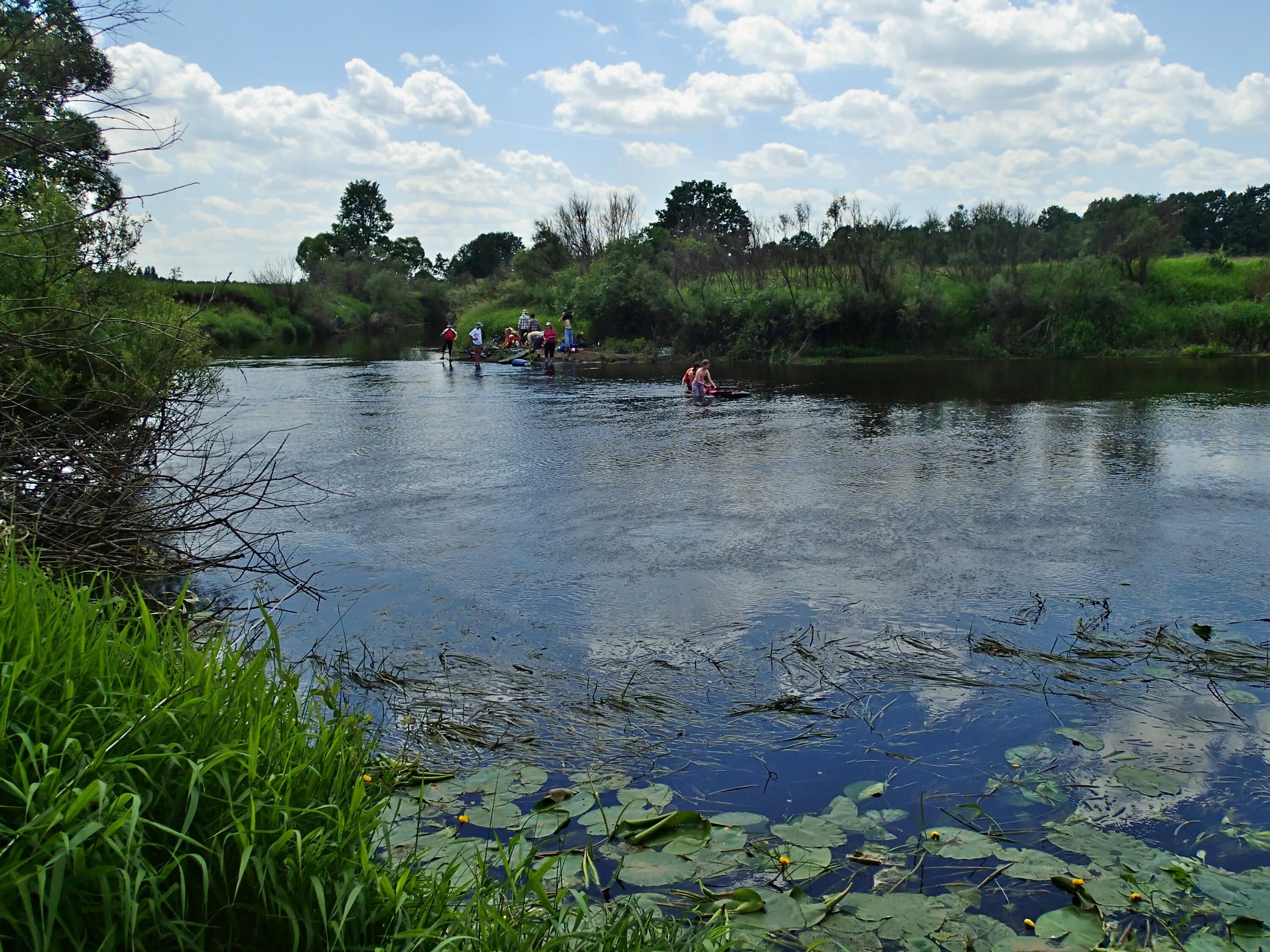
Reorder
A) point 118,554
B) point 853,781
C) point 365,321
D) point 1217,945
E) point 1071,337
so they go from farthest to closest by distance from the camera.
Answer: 1. point 365,321
2. point 1071,337
3. point 118,554
4. point 853,781
5. point 1217,945

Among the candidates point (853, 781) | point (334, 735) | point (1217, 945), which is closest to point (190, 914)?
point (334, 735)

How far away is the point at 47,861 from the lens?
312 cm

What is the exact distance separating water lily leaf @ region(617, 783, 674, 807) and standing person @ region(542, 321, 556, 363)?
37.0m

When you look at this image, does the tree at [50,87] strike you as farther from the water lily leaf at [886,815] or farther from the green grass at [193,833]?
the water lily leaf at [886,815]

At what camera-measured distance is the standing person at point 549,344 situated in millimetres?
42406

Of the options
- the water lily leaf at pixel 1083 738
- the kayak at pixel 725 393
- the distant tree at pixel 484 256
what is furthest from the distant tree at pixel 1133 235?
the distant tree at pixel 484 256

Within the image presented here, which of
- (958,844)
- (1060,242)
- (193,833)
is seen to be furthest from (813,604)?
(1060,242)

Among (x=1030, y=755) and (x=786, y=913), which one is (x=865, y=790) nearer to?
(x=1030, y=755)

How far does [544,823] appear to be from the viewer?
17.5 ft

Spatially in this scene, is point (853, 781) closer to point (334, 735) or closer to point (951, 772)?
point (951, 772)

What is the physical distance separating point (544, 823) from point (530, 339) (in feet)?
136

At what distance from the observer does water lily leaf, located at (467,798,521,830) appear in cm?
532

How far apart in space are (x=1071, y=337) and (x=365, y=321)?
5965 cm

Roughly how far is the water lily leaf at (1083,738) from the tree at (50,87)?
6665mm
